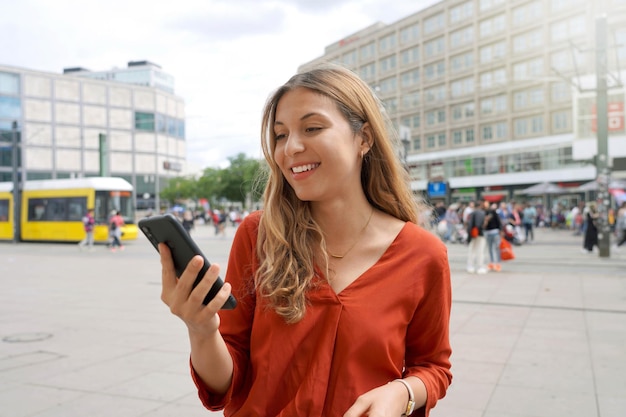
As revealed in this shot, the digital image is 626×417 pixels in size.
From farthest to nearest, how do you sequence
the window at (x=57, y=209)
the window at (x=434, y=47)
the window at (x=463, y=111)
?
the window at (x=434, y=47) < the window at (x=463, y=111) < the window at (x=57, y=209)

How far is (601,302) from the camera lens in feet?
26.6

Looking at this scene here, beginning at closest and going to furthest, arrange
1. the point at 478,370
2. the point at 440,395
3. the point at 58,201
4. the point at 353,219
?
the point at 440,395 → the point at 353,219 → the point at 478,370 → the point at 58,201

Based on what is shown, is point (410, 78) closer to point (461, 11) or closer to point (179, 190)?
point (461, 11)

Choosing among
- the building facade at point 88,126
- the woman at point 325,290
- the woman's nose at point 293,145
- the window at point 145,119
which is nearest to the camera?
the woman at point 325,290

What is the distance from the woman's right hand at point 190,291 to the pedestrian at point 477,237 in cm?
1104

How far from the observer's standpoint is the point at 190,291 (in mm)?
1258

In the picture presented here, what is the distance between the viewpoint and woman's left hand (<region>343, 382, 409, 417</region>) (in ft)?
4.48

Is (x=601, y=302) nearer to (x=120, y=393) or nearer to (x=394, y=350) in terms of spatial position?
(x=120, y=393)

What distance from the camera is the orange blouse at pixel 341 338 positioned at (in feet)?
4.83

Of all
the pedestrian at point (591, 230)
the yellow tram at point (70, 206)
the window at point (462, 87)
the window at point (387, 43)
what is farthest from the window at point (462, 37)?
the pedestrian at point (591, 230)

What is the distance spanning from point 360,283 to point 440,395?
0.44 metres

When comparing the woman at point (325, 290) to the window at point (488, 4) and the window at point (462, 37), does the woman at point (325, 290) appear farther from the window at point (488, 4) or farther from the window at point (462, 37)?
the window at point (462, 37)

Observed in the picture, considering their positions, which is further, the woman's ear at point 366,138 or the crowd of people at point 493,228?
the crowd of people at point 493,228

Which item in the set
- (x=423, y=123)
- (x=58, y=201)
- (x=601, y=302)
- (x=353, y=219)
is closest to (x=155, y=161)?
(x=423, y=123)
